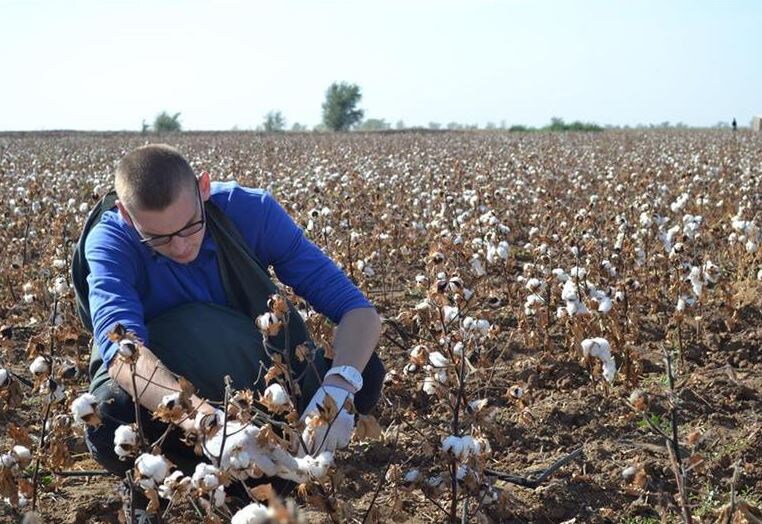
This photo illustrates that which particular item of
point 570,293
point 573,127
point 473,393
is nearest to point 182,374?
point 473,393

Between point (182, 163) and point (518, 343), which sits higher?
point (182, 163)

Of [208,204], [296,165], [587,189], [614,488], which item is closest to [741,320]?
[614,488]

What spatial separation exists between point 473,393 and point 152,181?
121 cm

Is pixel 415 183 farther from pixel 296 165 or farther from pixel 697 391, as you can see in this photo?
pixel 697 391

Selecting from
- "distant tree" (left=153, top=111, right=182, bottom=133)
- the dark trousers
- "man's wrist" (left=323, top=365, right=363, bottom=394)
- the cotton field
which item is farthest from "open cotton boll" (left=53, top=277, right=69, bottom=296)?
"distant tree" (left=153, top=111, right=182, bottom=133)

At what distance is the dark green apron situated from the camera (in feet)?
9.42

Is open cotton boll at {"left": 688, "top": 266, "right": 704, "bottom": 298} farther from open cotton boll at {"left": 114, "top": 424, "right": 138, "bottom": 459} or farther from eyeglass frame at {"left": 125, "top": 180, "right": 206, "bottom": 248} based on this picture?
open cotton boll at {"left": 114, "top": 424, "right": 138, "bottom": 459}

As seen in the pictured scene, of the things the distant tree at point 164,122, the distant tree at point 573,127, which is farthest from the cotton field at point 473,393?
the distant tree at point 164,122

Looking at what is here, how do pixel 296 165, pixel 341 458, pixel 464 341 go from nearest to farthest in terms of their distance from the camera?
pixel 464 341, pixel 341 458, pixel 296 165

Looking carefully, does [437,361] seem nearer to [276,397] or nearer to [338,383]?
[338,383]

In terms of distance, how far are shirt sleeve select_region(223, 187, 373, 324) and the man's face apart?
29 cm

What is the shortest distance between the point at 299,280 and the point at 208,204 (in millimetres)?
407

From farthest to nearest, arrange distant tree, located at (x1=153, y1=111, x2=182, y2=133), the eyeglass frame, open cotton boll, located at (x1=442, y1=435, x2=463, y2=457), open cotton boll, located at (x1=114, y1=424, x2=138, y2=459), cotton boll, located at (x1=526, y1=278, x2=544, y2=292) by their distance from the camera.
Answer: distant tree, located at (x1=153, y1=111, x2=182, y2=133) < cotton boll, located at (x1=526, y1=278, x2=544, y2=292) < the eyeglass frame < open cotton boll, located at (x1=442, y1=435, x2=463, y2=457) < open cotton boll, located at (x1=114, y1=424, x2=138, y2=459)

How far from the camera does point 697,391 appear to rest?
4051mm
